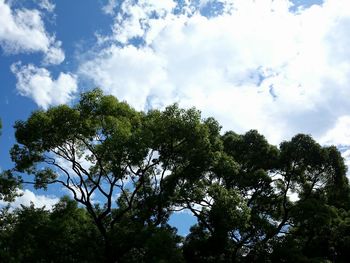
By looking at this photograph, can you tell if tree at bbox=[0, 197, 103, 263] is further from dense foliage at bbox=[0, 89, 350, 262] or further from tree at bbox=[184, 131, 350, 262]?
tree at bbox=[184, 131, 350, 262]

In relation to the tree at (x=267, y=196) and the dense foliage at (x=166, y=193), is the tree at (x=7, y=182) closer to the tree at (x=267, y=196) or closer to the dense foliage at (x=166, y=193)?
the dense foliage at (x=166, y=193)

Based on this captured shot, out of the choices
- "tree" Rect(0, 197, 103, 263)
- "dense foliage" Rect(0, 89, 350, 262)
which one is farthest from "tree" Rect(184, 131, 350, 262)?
"tree" Rect(0, 197, 103, 263)

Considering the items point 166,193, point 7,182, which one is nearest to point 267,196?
point 166,193

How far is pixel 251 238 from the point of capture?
76.9 feet

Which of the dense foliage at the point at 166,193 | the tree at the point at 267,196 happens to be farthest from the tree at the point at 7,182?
the tree at the point at 267,196

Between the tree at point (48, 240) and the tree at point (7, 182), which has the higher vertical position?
the tree at point (7, 182)

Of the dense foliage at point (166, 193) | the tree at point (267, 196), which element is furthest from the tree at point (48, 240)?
the tree at point (267, 196)

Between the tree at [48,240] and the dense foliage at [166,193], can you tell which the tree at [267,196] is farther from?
the tree at [48,240]

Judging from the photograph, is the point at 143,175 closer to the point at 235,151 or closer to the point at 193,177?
the point at 193,177

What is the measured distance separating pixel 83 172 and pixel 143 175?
3.30 m

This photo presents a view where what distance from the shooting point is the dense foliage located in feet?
65.8

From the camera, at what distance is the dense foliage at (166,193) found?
20.1 metres

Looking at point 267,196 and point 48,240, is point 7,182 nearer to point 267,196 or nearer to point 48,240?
point 48,240

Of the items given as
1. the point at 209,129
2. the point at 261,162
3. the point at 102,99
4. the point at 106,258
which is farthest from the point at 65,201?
the point at 261,162
